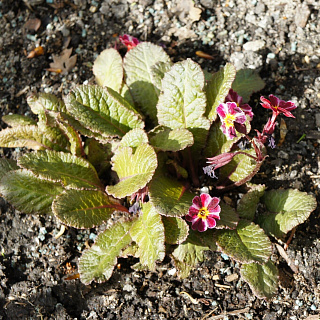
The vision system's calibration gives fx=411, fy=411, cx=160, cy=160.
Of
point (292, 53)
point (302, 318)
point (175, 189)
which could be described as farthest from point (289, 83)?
point (302, 318)

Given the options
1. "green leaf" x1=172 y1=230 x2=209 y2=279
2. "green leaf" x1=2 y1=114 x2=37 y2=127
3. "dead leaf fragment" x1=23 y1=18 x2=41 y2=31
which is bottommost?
"green leaf" x1=172 y1=230 x2=209 y2=279

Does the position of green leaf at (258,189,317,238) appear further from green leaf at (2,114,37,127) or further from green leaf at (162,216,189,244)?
green leaf at (2,114,37,127)

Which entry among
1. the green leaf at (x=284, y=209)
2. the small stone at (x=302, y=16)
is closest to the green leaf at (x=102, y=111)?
the green leaf at (x=284, y=209)

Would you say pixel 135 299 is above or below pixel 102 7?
below

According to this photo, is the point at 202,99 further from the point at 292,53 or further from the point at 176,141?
the point at 292,53

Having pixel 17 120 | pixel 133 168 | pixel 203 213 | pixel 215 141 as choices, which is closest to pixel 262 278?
pixel 203 213

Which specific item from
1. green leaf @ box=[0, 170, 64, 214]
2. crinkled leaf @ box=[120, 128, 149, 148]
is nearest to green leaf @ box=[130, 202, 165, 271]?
crinkled leaf @ box=[120, 128, 149, 148]

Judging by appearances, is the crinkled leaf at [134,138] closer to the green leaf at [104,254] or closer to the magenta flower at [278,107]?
the green leaf at [104,254]
